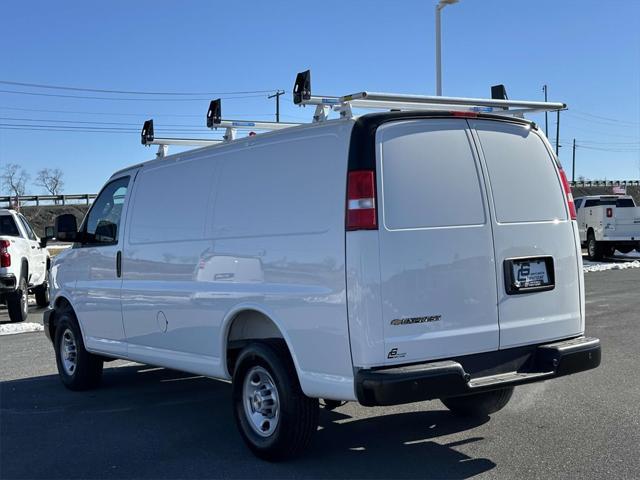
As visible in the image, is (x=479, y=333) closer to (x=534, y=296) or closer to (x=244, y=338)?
(x=534, y=296)

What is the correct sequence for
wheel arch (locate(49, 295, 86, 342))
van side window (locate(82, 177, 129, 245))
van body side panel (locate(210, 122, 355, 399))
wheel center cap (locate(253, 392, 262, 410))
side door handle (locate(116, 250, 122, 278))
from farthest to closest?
wheel arch (locate(49, 295, 86, 342))
van side window (locate(82, 177, 129, 245))
side door handle (locate(116, 250, 122, 278))
wheel center cap (locate(253, 392, 262, 410))
van body side panel (locate(210, 122, 355, 399))

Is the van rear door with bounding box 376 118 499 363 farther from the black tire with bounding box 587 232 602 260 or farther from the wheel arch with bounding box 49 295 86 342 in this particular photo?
the black tire with bounding box 587 232 602 260

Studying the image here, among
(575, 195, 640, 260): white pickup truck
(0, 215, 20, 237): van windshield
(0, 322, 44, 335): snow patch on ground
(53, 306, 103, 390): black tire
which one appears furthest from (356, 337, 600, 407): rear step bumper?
(575, 195, 640, 260): white pickup truck

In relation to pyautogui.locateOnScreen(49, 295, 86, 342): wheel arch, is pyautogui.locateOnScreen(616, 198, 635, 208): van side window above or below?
above

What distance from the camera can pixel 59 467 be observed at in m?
5.25

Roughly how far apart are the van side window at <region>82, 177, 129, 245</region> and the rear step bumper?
3628 millimetres

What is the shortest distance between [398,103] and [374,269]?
1.32 metres

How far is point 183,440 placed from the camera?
5824mm

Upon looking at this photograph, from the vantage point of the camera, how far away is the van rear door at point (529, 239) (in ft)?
16.7

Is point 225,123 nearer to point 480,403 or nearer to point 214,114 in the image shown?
point 214,114

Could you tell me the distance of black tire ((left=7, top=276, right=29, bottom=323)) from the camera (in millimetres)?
13469

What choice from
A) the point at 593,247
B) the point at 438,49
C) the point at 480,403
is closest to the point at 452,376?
the point at 480,403

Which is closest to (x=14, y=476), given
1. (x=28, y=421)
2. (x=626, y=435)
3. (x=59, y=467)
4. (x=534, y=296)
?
(x=59, y=467)

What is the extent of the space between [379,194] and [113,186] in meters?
3.85
